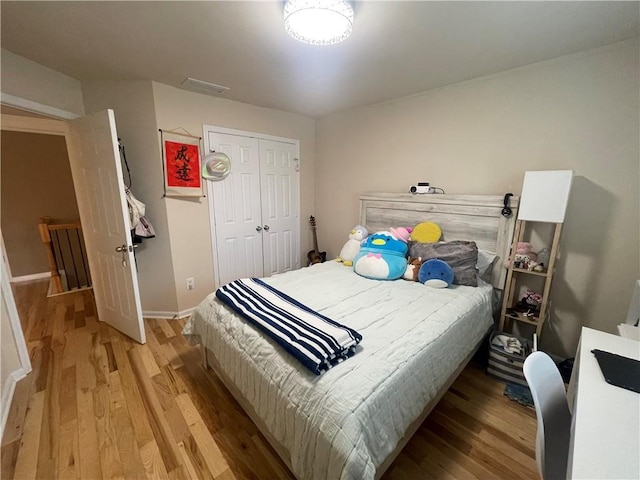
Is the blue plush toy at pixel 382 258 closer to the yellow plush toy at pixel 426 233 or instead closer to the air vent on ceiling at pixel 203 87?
the yellow plush toy at pixel 426 233

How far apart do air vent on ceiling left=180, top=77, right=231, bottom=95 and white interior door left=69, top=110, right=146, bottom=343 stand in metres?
0.70

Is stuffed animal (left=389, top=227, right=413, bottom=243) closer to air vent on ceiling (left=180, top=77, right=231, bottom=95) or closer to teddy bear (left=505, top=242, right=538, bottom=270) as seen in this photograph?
teddy bear (left=505, top=242, right=538, bottom=270)

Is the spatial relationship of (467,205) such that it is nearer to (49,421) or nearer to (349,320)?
(349,320)

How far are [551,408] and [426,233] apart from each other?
1609 millimetres

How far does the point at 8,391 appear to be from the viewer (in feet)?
5.65

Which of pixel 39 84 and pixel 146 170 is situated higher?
pixel 39 84

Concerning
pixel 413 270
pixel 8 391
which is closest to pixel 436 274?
pixel 413 270

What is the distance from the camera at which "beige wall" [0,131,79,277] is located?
3.71 m

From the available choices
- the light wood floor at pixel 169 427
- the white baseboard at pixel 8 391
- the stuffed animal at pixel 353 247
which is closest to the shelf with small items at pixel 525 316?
the light wood floor at pixel 169 427

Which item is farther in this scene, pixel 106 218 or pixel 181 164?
pixel 181 164

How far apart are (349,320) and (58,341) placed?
275 centimetres

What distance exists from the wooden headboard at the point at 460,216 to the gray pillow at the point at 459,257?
0.19 m

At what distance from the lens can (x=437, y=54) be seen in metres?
1.81

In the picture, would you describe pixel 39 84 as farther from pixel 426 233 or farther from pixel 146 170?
pixel 426 233
